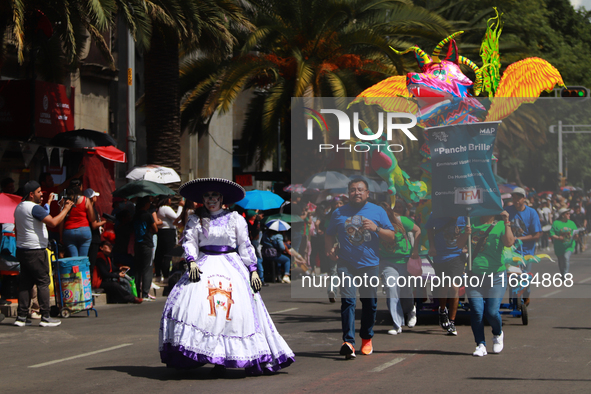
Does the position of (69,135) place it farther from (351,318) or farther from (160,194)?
(351,318)

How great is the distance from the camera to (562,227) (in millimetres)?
14336

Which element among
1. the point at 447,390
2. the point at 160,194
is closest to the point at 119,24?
the point at 160,194

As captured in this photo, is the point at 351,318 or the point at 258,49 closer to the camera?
the point at 351,318

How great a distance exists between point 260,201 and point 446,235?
9.90 m

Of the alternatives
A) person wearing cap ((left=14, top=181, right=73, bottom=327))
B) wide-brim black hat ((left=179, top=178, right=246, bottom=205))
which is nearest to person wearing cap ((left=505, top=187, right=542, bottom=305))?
wide-brim black hat ((left=179, top=178, right=246, bottom=205))

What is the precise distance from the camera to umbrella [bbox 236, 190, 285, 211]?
19.2m

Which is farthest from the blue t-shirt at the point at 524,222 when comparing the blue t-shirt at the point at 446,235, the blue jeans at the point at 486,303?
the blue jeans at the point at 486,303

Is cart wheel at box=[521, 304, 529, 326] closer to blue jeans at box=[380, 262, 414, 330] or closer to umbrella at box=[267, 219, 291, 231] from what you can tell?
blue jeans at box=[380, 262, 414, 330]

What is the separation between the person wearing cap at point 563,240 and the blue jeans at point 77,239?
7373 mm

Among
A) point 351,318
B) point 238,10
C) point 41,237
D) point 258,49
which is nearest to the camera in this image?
point 351,318

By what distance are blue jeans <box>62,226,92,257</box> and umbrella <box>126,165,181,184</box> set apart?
3989mm

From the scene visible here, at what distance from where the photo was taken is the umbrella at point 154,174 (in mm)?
17406

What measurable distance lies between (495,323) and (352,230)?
1792 millimetres
